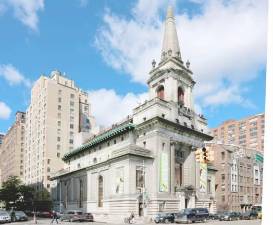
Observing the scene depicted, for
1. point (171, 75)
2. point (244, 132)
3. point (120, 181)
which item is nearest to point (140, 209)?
point (120, 181)

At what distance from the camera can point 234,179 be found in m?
99.3

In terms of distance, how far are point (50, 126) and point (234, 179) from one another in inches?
2383

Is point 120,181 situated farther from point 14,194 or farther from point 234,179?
point 234,179

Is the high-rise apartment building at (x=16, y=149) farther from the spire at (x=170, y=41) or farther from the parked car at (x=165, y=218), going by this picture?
the parked car at (x=165, y=218)

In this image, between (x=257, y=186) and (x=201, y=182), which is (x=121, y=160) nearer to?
(x=201, y=182)

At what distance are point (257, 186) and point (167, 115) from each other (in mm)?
54577

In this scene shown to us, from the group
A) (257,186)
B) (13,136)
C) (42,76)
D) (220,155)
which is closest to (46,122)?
(42,76)

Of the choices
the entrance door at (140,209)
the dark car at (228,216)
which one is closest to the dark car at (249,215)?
the dark car at (228,216)

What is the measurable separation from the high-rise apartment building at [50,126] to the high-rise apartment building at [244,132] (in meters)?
62.8

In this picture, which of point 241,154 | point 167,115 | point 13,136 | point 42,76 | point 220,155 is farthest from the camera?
point 13,136

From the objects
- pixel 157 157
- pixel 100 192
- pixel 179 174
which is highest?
pixel 157 157

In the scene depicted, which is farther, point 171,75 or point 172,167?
point 171,75

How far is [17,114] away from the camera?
533 ft

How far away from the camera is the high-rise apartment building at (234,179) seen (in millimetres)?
97312
